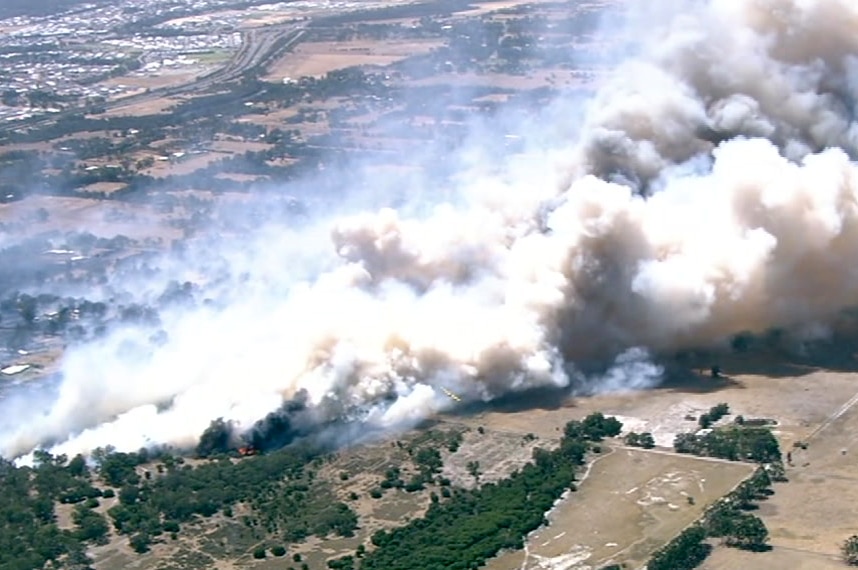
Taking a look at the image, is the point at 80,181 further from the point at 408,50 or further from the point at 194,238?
the point at 408,50

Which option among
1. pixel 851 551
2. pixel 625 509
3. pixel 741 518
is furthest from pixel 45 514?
pixel 851 551

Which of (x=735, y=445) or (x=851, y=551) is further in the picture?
(x=735, y=445)

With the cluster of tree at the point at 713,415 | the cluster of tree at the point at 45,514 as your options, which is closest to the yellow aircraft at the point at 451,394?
the cluster of tree at the point at 713,415

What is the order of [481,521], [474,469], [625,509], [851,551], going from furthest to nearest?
[474,469]
[625,509]
[481,521]
[851,551]

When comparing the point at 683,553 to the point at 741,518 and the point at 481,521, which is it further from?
the point at 481,521

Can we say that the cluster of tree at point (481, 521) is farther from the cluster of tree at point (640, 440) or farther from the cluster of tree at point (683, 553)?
the cluster of tree at point (683, 553)
